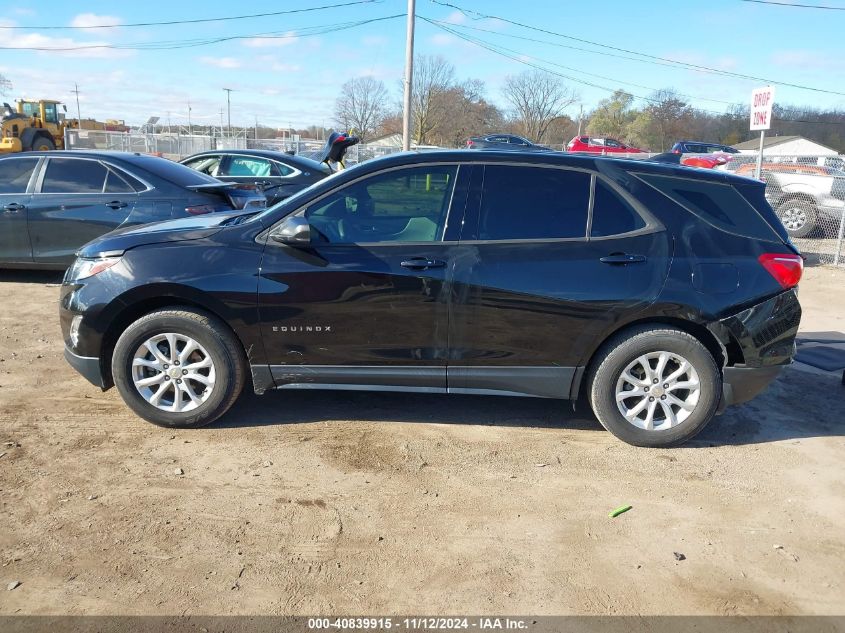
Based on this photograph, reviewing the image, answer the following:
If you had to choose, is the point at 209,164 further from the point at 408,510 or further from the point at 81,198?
the point at 408,510

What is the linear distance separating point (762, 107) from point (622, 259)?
31.0 ft

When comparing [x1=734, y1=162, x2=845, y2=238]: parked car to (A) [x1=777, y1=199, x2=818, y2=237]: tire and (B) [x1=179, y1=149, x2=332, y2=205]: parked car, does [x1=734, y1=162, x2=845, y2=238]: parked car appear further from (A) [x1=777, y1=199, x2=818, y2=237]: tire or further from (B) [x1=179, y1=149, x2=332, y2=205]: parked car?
(B) [x1=179, y1=149, x2=332, y2=205]: parked car

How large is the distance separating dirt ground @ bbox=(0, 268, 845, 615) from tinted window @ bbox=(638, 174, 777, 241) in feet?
4.53

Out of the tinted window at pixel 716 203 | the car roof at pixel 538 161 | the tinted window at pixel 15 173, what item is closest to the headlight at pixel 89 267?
the car roof at pixel 538 161

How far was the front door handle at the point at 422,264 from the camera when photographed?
403 cm

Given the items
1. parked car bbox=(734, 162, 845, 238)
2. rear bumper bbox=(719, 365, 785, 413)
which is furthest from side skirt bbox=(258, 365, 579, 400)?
parked car bbox=(734, 162, 845, 238)

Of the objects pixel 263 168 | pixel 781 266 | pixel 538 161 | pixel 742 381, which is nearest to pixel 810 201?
pixel 263 168

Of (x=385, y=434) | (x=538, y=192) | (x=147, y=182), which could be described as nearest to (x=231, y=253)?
(x=385, y=434)

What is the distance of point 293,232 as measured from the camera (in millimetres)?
3979

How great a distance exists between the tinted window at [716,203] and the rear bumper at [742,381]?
822 mm

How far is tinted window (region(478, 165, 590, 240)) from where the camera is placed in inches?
161

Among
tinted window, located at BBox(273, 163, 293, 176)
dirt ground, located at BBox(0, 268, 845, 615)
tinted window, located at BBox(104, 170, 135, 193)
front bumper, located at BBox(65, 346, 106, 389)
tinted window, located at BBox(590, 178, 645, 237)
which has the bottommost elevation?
dirt ground, located at BBox(0, 268, 845, 615)

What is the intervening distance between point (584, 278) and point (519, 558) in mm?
1734

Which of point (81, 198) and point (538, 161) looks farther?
point (81, 198)
